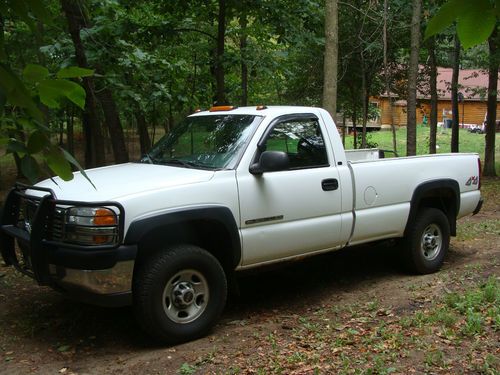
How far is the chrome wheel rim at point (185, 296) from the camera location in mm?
4340

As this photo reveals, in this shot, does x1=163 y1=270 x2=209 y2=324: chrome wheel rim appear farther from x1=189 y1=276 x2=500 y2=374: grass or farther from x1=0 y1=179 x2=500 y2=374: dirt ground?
x1=189 y1=276 x2=500 y2=374: grass

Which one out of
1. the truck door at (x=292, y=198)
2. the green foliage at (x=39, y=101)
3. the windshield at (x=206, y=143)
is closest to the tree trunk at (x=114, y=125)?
the windshield at (x=206, y=143)

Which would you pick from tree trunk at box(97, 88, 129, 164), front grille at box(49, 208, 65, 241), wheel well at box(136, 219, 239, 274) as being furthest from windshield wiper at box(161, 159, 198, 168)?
tree trunk at box(97, 88, 129, 164)

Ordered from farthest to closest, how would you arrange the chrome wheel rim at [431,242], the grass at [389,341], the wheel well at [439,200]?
the chrome wheel rim at [431,242] → the wheel well at [439,200] → the grass at [389,341]

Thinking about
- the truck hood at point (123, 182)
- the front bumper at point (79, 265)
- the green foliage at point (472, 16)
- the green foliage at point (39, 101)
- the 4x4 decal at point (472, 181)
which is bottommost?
the front bumper at point (79, 265)

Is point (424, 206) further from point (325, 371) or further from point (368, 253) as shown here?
point (325, 371)

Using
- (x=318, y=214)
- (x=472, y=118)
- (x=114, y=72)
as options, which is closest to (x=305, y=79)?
(x=114, y=72)

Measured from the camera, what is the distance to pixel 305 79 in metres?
19.2

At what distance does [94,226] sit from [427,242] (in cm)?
408

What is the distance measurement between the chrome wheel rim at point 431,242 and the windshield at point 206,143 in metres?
2.63

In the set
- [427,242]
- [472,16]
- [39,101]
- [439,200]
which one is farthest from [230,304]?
[472,16]

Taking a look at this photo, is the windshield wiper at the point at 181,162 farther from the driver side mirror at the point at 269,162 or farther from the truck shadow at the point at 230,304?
the truck shadow at the point at 230,304

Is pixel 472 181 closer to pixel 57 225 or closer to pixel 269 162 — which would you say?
pixel 269 162

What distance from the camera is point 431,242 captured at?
6.51m
